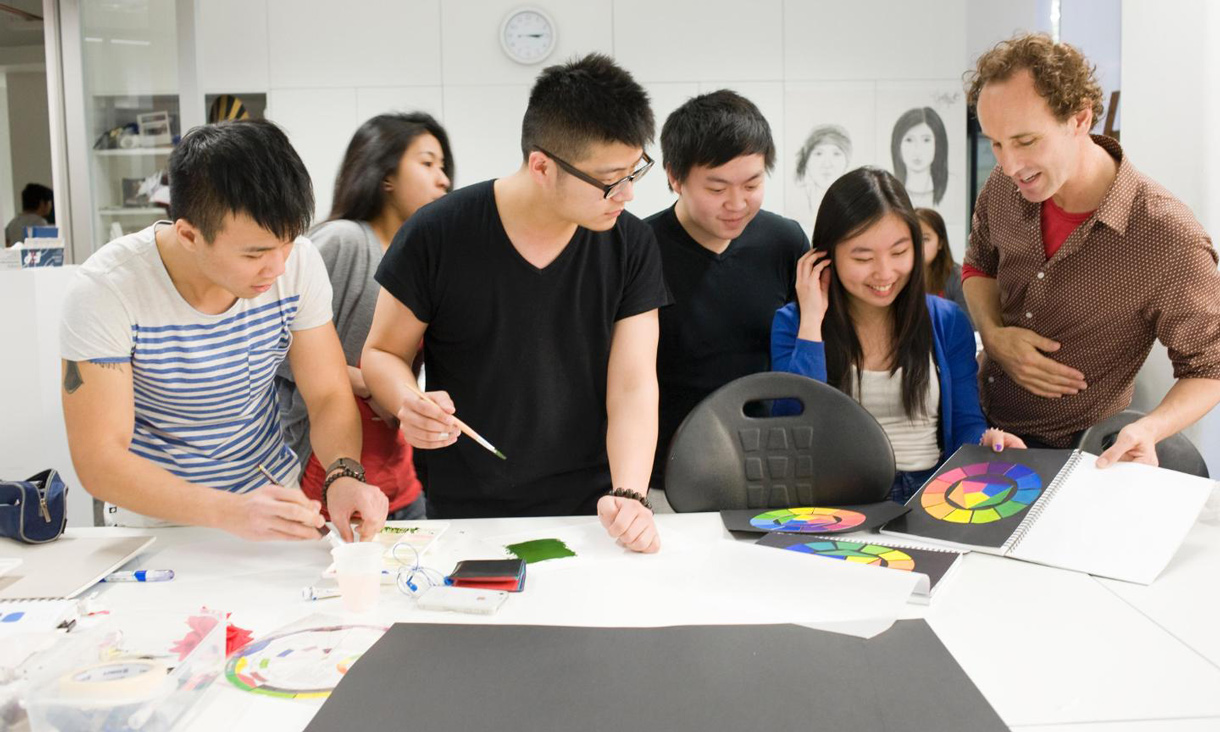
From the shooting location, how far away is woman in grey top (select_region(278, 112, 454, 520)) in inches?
81.4

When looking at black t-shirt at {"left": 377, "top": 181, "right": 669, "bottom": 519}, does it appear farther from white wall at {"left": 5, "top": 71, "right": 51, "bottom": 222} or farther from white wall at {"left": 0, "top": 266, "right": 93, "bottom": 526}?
white wall at {"left": 5, "top": 71, "right": 51, "bottom": 222}

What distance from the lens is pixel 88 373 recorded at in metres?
1.43

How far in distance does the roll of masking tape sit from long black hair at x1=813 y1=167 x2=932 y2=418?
59.2 inches

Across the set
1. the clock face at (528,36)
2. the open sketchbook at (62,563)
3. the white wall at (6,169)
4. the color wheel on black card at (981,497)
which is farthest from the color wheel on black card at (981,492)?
the white wall at (6,169)

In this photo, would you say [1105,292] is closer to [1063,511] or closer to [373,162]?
[1063,511]

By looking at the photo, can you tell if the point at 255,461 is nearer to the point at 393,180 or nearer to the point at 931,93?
the point at 393,180

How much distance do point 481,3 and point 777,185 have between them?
6.04 ft

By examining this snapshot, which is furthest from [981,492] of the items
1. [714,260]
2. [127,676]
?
[127,676]

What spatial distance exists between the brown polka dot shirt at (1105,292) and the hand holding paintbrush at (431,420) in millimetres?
1238

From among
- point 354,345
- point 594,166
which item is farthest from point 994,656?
point 354,345

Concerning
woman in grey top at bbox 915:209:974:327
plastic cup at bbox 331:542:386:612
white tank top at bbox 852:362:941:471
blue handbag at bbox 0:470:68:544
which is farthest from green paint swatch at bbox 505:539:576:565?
woman in grey top at bbox 915:209:974:327

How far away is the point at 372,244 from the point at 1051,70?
4.87 ft

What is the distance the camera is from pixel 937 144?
5152mm

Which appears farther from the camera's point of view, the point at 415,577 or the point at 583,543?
A: the point at 583,543
